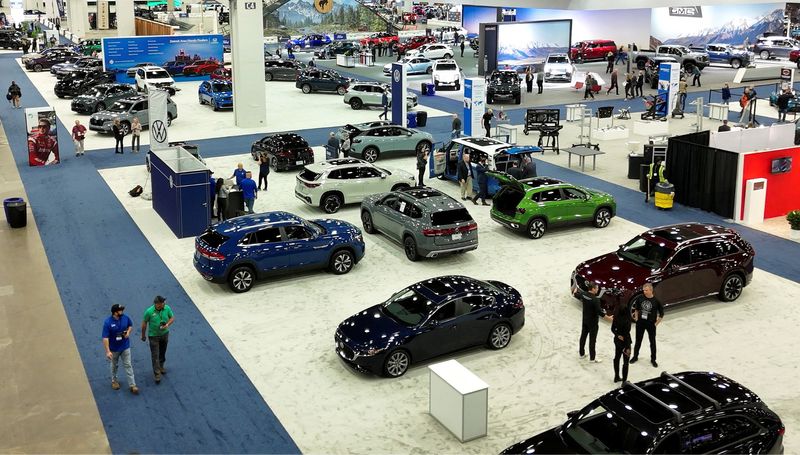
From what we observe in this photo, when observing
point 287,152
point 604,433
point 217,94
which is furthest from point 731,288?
point 217,94

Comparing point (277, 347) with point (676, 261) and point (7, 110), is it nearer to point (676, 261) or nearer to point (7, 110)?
point (676, 261)

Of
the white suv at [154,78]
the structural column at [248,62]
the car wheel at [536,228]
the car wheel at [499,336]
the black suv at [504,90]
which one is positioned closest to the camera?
the car wheel at [499,336]

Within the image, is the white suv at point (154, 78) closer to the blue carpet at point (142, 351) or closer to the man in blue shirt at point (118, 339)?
the blue carpet at point (142, 351)

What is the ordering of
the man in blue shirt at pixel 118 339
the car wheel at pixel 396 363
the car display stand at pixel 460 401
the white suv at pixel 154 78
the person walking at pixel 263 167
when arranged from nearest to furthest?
the car display stand at pixel 460 401 → the man in blue shirt at pixel 118 339 → the car wheel at pixel 396 363 → the person walking at pixel 263 167 → the white suv at pixel 154 78

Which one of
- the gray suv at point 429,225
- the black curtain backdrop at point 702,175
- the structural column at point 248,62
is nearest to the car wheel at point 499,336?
the gray suv at point 429,225

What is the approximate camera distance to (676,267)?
645 inches

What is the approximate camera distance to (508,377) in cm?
1412

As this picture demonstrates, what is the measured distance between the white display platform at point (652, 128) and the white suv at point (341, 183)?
575 inches

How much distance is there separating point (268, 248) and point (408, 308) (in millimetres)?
4476

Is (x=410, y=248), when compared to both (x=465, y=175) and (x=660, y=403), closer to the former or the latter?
(x=465, y=175)

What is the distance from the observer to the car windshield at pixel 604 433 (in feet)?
32.9

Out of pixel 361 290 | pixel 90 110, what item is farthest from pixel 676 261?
pixel 90 110

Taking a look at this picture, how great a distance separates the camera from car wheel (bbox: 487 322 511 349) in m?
14.9

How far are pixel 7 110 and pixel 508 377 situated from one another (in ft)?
123
